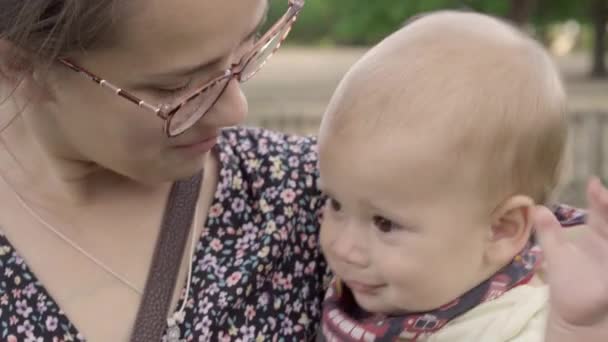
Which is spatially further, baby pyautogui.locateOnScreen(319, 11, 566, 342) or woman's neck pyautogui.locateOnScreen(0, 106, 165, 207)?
woman's neck pyautogui.locateOnScreen(0, 106, 165, 207)

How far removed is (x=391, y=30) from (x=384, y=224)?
8204mm

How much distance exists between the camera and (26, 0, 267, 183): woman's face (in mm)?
1606

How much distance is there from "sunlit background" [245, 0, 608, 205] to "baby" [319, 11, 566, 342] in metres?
4.95

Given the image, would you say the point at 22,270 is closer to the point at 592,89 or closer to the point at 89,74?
the point at 89,74

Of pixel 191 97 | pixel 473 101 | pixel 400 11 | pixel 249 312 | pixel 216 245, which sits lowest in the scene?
pixel 400 11

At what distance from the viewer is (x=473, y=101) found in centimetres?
169

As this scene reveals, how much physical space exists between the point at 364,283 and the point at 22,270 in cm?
65

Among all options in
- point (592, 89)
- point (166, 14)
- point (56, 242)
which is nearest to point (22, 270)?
point (56, 242)

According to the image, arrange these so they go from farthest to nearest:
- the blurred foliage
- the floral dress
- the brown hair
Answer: the blurred foliage → the floral dress → the brown hair

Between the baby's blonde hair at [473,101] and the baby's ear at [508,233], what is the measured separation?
0.04m

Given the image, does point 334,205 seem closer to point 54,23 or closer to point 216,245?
point 216,245

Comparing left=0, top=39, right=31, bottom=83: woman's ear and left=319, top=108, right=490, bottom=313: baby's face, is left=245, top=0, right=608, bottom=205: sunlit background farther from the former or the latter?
left=0, top=39, right=31, bottom=83: woman's ear

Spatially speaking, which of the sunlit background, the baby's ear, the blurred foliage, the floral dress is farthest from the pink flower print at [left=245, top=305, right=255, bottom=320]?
the blurred foliage

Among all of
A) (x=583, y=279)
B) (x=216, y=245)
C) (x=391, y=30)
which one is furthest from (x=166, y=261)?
(x=391, y=30)
